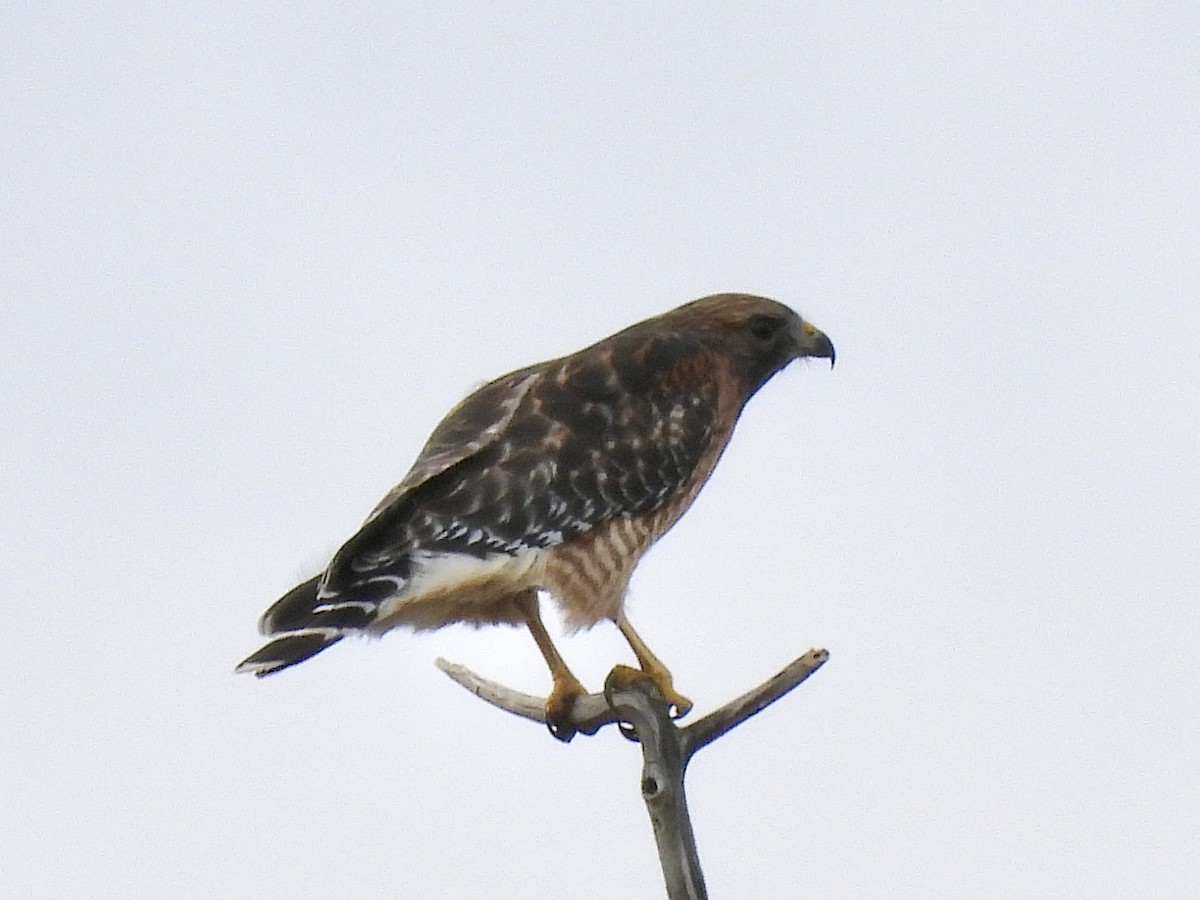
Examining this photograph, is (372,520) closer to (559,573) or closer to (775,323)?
(559,573)

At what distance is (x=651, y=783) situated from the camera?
16.4 feet

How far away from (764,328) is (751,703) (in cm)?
251

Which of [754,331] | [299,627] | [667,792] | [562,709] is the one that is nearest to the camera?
[667,792]

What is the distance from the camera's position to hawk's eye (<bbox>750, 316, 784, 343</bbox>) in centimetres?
727

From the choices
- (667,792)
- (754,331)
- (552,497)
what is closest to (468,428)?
(552,497)

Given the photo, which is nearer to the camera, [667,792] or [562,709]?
[667,792]

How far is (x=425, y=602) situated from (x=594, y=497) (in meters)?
0.82

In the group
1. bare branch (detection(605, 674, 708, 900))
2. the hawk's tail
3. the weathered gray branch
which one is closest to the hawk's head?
the weathered gray branch

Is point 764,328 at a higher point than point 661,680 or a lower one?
higher

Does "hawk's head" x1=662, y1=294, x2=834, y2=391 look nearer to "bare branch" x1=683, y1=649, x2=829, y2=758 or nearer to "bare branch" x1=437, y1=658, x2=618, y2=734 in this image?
"bare branch" x1=437, y1=658, x2=618, y2=734

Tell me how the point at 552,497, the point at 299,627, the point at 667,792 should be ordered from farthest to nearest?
the point at 552,497, the point at 299,627, the point at 667,792

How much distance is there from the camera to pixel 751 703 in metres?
5.14

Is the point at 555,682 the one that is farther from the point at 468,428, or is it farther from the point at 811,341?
the point at 811,341

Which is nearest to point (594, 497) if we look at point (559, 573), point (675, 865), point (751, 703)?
point (559, 573)
